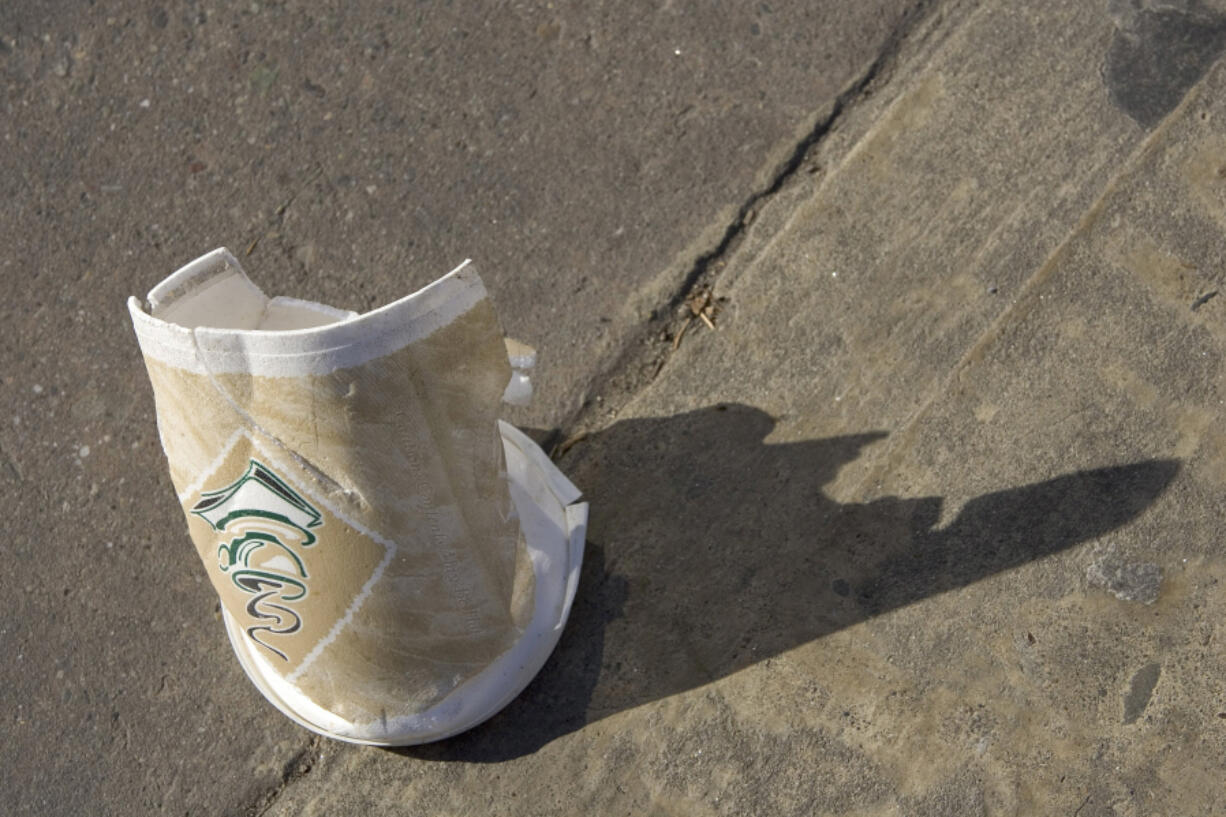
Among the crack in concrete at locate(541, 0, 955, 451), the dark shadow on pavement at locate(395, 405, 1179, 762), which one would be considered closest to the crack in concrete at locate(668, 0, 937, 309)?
the crack in concrete at locate(541, 0, 955, 451)

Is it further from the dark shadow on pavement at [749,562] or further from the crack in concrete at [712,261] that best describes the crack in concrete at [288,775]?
the crack in concrete at [712,261]

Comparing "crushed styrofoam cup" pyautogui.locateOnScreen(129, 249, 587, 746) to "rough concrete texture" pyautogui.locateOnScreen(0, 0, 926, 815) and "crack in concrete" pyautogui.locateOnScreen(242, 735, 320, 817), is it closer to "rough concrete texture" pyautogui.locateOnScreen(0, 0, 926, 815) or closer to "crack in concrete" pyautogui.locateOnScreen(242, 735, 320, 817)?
"crack in concrete" pyautogui.locateOnScreen(242, 735, 320, 817)

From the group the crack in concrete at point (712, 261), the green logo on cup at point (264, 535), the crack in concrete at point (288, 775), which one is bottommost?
the crack in concrete at point (288, 775)

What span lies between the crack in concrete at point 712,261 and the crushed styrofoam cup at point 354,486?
1.82 feet

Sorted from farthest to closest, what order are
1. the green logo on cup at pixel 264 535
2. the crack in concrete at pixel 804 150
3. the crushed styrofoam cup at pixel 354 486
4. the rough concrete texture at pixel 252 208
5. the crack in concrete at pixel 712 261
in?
the crack in concrete at pixel 804 150, the crack in concrete at pixel 712 261, the rough concrete texture at pixel 252 208, the green logo on cup at pixel 264 535, the crushed styrofoam cup at pixel 354 486

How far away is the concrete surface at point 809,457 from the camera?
2.86 m

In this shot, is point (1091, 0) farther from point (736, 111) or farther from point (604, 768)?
point (604, 768)

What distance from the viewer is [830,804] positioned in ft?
9.21

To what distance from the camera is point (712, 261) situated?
3.32 meters

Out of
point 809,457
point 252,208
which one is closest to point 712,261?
point 809,457

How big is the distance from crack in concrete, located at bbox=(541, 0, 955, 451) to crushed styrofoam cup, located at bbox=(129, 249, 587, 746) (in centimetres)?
55

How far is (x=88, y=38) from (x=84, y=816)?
2.53 metres

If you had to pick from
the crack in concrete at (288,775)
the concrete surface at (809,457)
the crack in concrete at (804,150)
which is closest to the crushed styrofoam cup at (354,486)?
the crack in concrete at (288,775)

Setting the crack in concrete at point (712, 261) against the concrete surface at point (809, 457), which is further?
the crack in concrete at point (712, 261)
